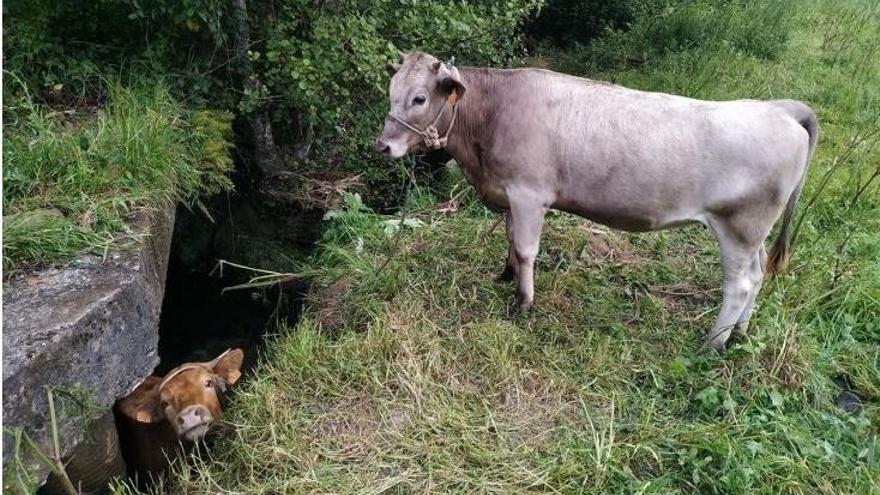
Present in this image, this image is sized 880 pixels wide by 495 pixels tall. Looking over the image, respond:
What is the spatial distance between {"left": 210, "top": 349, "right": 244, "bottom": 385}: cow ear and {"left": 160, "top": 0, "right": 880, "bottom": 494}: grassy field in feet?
0.33

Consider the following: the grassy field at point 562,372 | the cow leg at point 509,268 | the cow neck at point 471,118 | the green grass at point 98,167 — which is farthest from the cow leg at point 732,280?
the green grass at point 98,167

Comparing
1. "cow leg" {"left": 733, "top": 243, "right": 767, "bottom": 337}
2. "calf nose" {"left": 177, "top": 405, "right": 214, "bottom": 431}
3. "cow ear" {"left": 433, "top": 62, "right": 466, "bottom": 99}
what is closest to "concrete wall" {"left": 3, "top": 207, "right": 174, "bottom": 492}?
"calf nose" {"left": 177, "top": 405, "right": 214, "bottom": 431}

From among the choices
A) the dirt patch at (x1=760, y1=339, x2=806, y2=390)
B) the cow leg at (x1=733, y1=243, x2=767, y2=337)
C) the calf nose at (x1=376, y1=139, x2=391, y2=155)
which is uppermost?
the calf nose at (x1=376, y1=139, x2=391, y2=155)

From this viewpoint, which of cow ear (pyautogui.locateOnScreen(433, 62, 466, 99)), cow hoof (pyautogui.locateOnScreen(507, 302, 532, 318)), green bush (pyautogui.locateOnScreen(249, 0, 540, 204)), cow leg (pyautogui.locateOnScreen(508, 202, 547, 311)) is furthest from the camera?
green bush (pyautogui.locateOnScreen(249, 0, 540, 204))

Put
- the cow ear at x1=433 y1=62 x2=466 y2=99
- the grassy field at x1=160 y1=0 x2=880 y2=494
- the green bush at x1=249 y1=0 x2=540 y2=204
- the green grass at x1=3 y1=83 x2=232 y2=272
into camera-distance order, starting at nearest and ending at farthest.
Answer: the grassy field at x1=160 y1=0 x2=880 y2=494, the green grass at x1=3 y1=83 x2=232 y2=272, the cow ear at x1=433 y1=62 x2=466 y2=99, the green bush at x1=249 y1=0 x2=540 y2=204

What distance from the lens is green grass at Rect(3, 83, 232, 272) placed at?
3.65m

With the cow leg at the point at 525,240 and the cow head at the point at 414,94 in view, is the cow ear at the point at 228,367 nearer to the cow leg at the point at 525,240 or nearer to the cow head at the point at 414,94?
the cow head at the point at 414,94

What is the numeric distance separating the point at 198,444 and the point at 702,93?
18.9ft

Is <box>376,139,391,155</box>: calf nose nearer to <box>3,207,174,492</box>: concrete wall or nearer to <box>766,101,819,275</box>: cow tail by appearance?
<box>3,207,174,492</box>: concrete wall

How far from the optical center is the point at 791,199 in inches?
161

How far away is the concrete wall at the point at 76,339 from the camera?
2.93 metres

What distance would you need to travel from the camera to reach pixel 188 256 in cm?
577

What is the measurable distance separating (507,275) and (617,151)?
4.08 ft

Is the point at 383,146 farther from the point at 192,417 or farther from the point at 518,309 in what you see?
the point at 192,417
